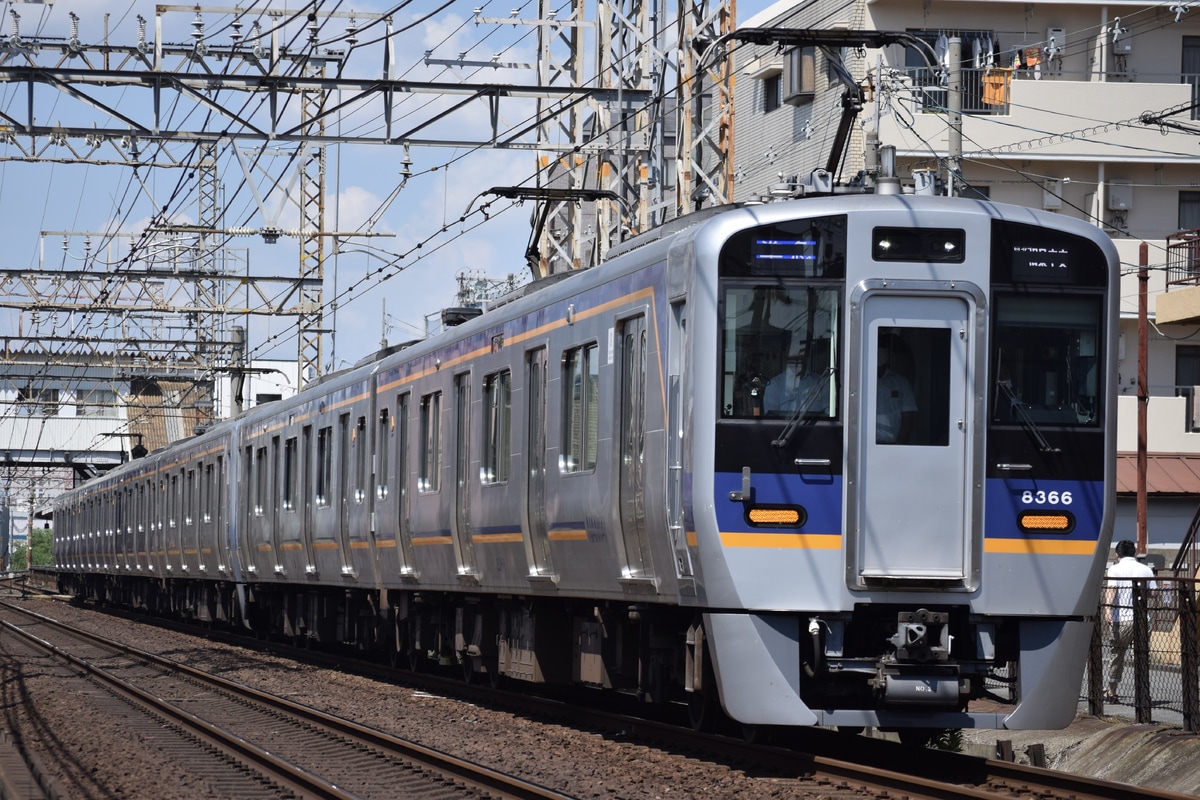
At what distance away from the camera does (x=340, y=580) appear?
61.0 ft

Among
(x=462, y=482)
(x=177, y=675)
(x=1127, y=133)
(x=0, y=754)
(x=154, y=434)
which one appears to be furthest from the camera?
(x=154, y=434)

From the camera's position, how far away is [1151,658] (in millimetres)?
12273

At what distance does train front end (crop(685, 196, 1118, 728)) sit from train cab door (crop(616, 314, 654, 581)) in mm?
1004

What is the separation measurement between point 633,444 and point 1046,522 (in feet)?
7.81

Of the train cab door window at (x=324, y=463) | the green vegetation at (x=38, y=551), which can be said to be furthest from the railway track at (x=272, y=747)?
the green vegetation at (x=38, y=551)

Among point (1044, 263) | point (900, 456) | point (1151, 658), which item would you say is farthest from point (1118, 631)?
point (900, 456)

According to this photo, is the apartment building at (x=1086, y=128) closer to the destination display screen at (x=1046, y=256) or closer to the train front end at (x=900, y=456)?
the destination display screen at (x=1046, y=256)

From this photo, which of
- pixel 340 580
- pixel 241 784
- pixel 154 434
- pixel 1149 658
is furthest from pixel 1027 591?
pixel 154 434

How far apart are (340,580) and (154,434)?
48670 millimetres

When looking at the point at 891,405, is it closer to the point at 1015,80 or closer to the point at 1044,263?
the point at 1044,263

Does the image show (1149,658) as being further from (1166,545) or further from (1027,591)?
(1166,545)

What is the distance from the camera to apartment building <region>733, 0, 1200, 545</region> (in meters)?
29.6

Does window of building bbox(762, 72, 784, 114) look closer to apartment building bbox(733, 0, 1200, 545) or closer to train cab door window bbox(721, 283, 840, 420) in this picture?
apartment building bbox(733, 0, 1200, 545)

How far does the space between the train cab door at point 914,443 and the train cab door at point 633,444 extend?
4.69ft
